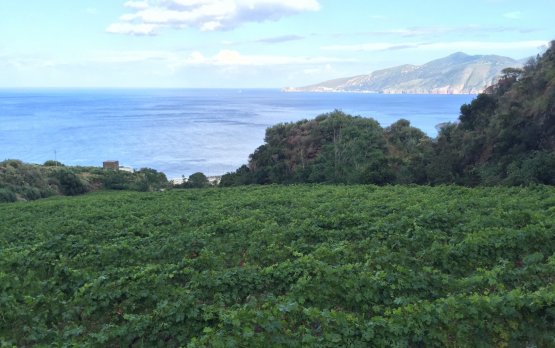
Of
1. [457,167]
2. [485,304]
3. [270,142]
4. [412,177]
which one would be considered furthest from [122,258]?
[270,142]

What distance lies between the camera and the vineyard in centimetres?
601

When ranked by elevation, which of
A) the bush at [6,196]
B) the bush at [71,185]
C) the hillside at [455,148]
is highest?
the hillside at [455,148]

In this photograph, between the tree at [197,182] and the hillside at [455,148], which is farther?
the tree at [197,182]

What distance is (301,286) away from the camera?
7.47m

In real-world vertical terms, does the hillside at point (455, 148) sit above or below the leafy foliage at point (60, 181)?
above

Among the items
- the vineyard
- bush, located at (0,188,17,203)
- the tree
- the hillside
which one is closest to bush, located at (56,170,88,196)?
bush, located at (0,188,17,203)

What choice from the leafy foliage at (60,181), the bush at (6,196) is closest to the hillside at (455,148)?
the leafy foliage at (60,181)

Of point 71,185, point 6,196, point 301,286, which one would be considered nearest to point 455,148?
point 301,286

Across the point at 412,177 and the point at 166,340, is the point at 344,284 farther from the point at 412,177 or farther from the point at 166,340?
the point at 412,177

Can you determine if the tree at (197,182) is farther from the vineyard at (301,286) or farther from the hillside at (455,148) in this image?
the vineyard at (301,286)

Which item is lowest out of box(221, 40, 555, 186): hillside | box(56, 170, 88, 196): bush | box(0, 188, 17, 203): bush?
box(56, 170, 88, 196): bush

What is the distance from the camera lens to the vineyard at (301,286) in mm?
6008

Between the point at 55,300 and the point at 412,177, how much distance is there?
1154 inches

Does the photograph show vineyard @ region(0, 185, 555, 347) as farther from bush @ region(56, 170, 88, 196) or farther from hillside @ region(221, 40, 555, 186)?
bush @ region(56, 170, 88, 196)
